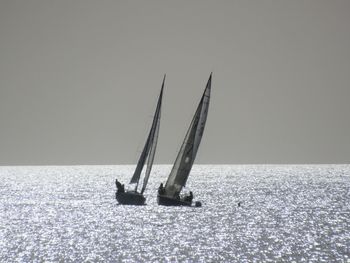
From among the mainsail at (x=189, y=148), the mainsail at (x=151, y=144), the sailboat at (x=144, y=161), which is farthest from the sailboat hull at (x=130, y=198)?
the mainsail at (x=189, y=148)

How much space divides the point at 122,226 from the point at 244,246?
22.4m

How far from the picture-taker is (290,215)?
329ft

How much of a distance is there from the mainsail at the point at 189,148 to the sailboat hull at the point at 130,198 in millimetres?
7682

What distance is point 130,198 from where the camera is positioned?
96875mm

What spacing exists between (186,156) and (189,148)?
1169 mm

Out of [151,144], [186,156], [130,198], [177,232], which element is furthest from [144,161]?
[177,232]

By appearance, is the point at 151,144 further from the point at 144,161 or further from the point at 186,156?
the point at 186,156

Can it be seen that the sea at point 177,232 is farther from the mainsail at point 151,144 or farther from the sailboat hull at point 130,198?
the mainsail at point 151,144

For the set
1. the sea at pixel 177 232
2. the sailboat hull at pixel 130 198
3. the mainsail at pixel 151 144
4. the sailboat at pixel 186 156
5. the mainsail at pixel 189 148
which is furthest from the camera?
the sailboat hull at pixel 130 198

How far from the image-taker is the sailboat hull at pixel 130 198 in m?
96.2

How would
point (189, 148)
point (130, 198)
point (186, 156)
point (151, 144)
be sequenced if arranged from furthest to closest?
point (130, 198) → point (151, 144) → point (186, 156) → point (189, 148)

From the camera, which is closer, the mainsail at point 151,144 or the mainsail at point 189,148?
the mainsail at point 189,148

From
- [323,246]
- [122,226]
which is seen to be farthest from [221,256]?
[122,226]

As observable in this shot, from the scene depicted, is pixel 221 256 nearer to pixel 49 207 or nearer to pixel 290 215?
pixel 290 215
